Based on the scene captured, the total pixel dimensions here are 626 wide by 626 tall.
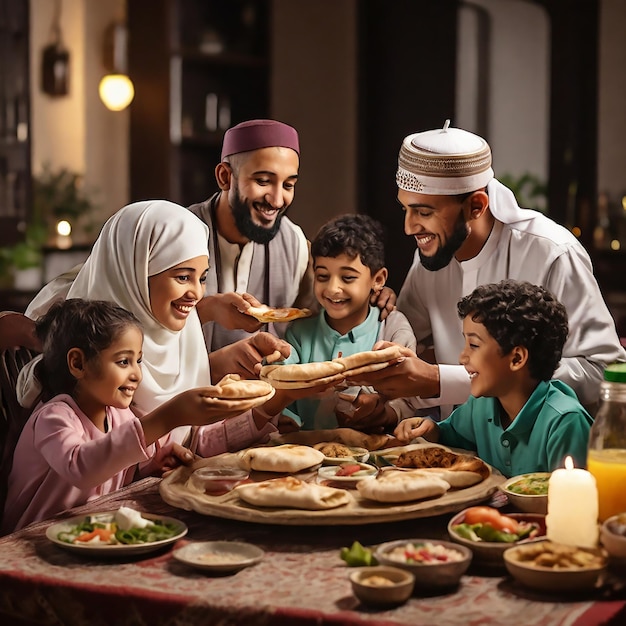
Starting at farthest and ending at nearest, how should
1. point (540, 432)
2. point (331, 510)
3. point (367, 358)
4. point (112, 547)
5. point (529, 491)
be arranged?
point (367, 358), point (540, 432), point (529, 491), point (331, 510), point (112, 547)

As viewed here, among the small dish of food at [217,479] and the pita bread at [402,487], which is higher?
the pita bread at [402,487]

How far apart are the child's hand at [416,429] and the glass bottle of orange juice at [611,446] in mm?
754

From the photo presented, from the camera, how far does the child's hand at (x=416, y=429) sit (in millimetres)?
3193

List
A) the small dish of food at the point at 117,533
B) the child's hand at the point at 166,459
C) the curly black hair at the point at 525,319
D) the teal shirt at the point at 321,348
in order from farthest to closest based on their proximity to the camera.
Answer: the teal shirt at the point at 321,348 < the child's hand at the point at 166,459 < the curly black hair at the point at 525,319 < the small dish of food at the point at 117,533

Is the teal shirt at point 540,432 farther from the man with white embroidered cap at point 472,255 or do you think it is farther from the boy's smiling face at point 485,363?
the man with white embroidered cap at point 472,255

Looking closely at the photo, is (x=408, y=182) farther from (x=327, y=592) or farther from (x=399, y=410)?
(x=327, y=592)

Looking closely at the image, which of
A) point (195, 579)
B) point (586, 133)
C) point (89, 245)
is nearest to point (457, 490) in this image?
point (195, 579)

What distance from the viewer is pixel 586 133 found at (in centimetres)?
679

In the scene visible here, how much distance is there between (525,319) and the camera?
288cm

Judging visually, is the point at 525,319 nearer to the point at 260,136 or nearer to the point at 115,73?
the point at 260,136

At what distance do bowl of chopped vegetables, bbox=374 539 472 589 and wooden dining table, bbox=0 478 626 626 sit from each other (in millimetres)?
33

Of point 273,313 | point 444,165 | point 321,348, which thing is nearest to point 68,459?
→ point 273,313

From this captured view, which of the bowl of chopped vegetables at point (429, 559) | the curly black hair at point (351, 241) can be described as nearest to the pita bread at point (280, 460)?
the bowl of chopped vegetables at point (429, 559)

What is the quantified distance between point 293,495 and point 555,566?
0.63 m
